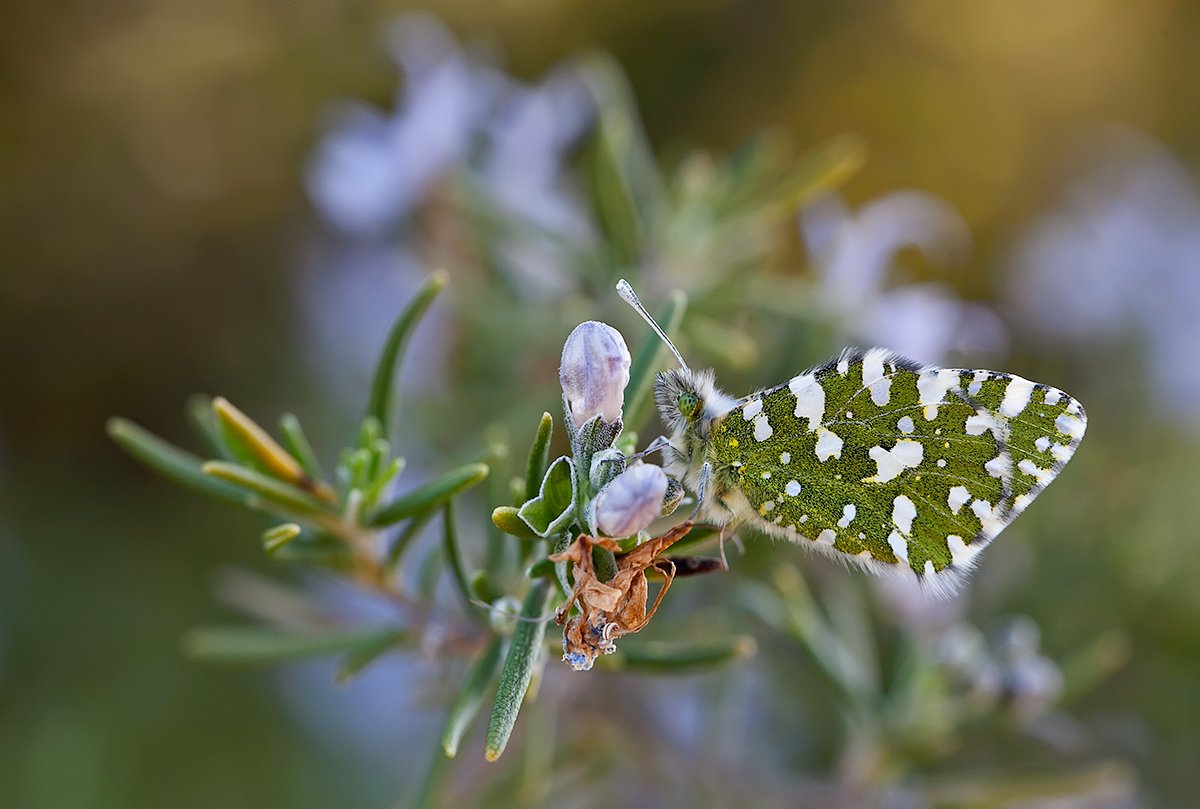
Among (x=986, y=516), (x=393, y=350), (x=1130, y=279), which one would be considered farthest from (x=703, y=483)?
(x=1130, y=279)

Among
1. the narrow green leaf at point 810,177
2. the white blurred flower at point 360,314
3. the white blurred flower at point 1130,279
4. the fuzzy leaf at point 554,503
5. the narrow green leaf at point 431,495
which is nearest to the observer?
the fuzzy leaf at point 554,503

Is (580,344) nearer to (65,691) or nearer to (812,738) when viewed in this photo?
(812,738)

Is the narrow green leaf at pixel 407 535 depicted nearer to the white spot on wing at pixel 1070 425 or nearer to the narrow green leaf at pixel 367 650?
the narrow green leaf at pixel 367 650

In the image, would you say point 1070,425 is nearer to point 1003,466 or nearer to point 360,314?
point 1003,466

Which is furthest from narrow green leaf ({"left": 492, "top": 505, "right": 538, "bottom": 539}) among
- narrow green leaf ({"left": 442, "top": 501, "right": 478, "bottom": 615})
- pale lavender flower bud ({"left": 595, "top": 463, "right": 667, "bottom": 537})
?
narrow green leaf ({"left": 442, "top": 501, "right": 478, "bottom": 615})

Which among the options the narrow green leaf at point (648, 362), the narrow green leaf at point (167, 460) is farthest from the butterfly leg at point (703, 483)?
the narrow green leaf at point (167, 460)

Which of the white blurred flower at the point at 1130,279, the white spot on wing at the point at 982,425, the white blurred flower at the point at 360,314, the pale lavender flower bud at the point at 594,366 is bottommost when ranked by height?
the white blurred flower at the point at 1130,279

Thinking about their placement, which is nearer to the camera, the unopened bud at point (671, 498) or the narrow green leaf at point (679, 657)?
the unopened bud at point (671, 498)

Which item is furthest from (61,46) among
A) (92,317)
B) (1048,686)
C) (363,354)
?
(1048,686)
